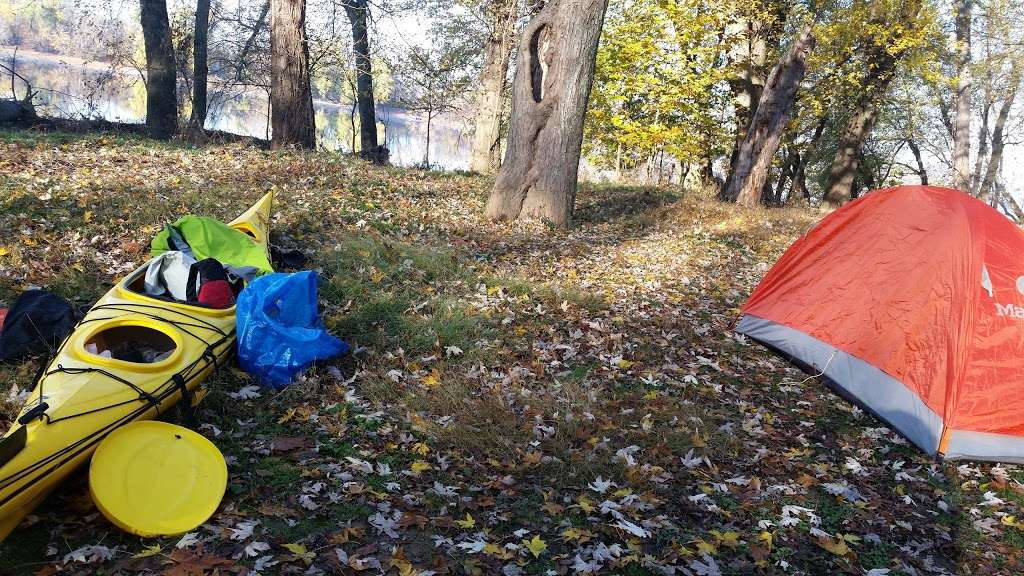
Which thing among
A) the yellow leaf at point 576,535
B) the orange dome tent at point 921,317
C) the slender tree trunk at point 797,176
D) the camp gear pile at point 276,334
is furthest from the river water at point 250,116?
the yellow leaf at point 576,535

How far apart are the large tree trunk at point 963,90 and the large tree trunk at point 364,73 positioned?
17101 millimetres

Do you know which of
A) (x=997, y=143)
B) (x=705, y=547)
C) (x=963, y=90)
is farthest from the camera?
(x=997, y=143)

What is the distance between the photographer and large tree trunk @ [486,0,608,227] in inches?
400

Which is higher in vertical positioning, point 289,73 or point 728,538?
point 289,73

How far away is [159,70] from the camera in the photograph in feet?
39.5

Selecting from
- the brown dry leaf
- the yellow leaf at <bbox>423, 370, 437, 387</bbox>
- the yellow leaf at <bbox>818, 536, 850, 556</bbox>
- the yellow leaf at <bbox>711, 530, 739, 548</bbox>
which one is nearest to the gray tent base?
the yellow leaf at <bbox>818, 536, 850, 556</bbox>

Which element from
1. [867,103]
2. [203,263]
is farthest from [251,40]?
[867,103]

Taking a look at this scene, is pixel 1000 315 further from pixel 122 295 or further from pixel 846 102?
pixel 846 102

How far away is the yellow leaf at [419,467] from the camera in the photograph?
164 inches

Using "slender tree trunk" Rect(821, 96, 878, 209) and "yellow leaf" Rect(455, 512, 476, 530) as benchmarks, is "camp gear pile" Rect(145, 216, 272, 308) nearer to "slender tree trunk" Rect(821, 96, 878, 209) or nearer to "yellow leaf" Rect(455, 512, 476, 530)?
"yellow leaf" Rect(455, 512, 476, 530)

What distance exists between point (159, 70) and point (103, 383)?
10.8 m

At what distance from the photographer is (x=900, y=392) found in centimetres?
520

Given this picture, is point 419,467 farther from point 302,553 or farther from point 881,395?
point 881,395

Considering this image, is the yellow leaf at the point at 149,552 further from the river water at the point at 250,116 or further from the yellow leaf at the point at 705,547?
the river water at the point at 250,116
